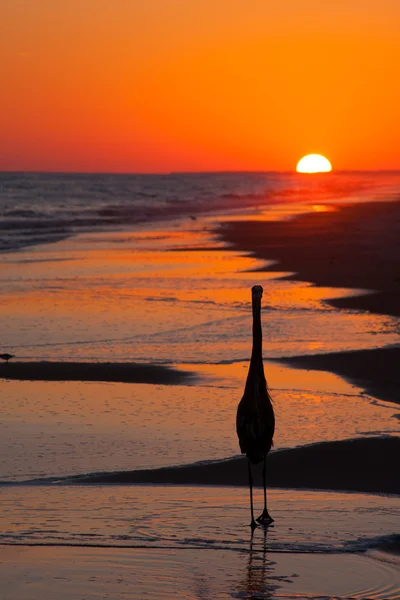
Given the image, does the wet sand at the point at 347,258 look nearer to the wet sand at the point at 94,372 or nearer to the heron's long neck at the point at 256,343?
the wet sand at the point at 94,372

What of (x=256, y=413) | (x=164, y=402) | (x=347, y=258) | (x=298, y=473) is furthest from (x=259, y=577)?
(x=347, y=258)

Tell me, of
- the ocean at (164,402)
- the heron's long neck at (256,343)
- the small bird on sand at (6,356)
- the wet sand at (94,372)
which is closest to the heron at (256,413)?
the heron's long neck at (256,343)

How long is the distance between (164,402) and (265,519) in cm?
408

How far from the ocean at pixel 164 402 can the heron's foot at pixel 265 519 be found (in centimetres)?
11

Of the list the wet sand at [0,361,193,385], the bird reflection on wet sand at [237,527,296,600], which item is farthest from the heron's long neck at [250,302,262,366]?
the wet sand at [0,361,193,385]

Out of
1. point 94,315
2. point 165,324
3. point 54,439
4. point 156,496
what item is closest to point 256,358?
point 156,496

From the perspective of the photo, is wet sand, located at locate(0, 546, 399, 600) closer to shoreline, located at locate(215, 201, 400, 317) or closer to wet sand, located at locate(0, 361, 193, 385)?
wet sand, located at locate(0, 361, 193, 385)

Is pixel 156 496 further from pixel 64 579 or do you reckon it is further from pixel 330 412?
pixel 330 412

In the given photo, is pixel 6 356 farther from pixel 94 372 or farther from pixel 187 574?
pixel 187 574

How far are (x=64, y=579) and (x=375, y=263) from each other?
2048 centimetres

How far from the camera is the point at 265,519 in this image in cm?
739

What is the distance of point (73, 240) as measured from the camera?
1471 inches

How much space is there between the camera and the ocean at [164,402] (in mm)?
7328

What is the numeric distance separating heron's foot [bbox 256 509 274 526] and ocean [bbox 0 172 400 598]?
11 centimetres
